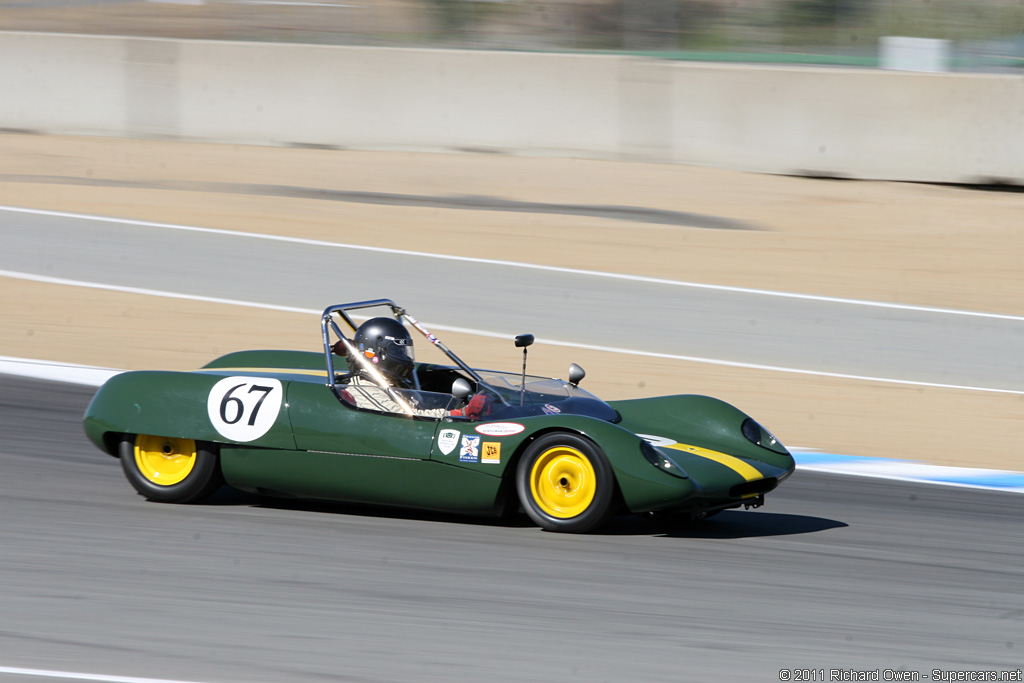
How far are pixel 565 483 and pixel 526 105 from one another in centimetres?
1264

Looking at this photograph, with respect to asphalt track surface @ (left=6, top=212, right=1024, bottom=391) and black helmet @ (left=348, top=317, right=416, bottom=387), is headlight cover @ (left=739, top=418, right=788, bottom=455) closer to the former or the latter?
black helmet @ (left=348, top=317, right=416, bottom=387)

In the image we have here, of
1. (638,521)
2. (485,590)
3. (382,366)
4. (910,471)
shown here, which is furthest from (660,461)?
(910,471)

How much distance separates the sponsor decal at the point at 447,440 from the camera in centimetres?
614

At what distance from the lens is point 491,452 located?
6078mm

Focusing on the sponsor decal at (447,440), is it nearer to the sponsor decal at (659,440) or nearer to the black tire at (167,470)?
the sponsor decal at (659,440)

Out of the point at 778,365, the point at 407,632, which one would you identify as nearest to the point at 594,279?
the point at 778,365

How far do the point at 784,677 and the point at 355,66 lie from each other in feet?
50.6

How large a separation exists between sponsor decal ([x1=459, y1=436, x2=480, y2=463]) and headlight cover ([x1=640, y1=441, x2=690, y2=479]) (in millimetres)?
761

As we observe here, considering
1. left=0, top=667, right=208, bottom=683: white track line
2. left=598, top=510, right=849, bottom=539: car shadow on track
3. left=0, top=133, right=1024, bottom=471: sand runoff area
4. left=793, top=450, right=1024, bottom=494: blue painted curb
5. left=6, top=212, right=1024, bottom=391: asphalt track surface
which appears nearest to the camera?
left=0, top=667, right=208, bottom=683: white track line

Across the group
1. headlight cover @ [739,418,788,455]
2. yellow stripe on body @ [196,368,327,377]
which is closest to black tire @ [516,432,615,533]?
headlight cover @ [739,418,788,455]

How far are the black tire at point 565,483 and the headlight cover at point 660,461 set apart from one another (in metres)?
0.18

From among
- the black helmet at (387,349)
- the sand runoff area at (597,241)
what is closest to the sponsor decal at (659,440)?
the black helmet at (387,349)

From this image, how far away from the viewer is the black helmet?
6.55m

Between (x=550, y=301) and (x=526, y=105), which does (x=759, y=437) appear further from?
(x=526, y=105)
